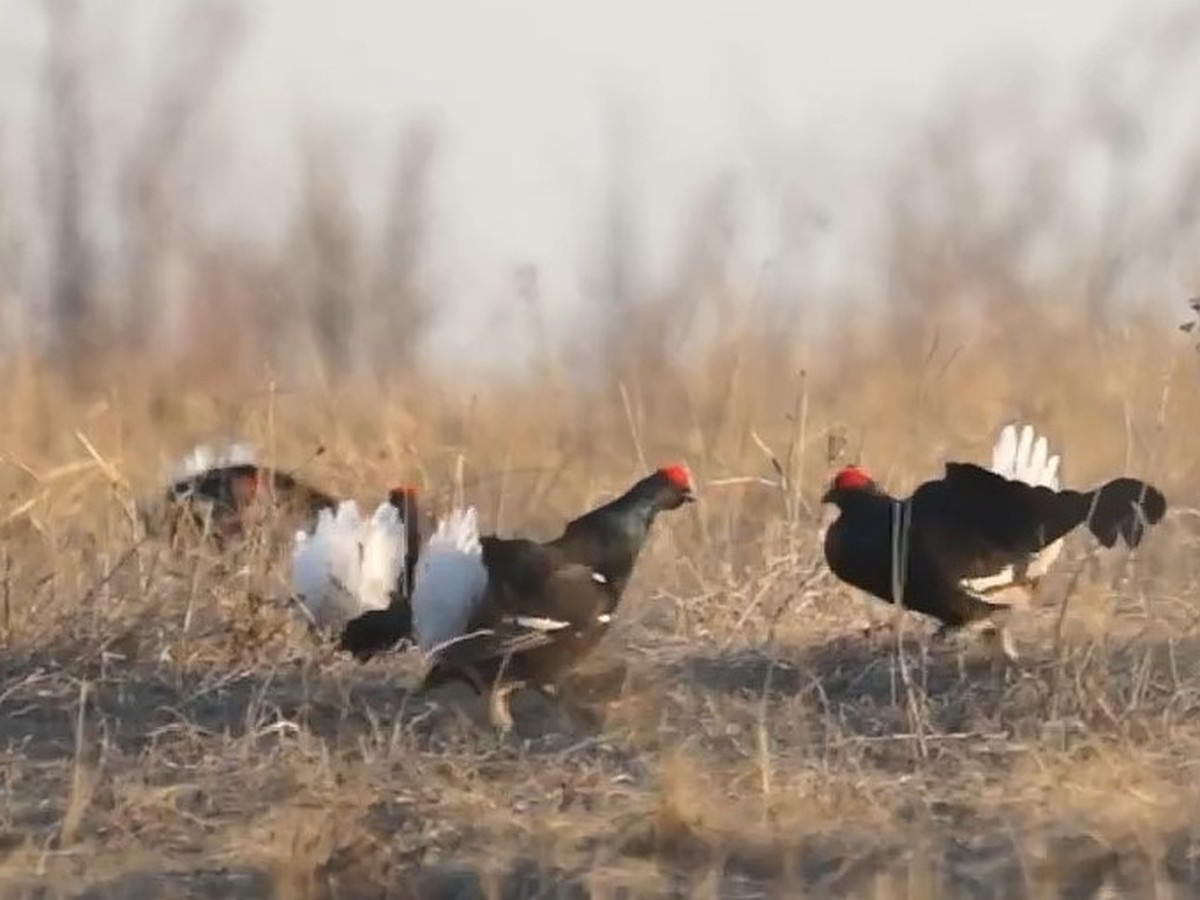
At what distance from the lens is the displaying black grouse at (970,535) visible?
20.0 ft

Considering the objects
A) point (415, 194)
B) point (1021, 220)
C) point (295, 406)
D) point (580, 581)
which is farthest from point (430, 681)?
point (415, 194)

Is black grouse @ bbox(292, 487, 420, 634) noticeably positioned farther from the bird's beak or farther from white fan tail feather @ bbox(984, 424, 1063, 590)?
white fan tail feather @ bbox(984, 424, 1063, 590)

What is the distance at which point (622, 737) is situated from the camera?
5531mm

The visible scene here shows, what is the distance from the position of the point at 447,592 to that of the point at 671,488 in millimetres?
885

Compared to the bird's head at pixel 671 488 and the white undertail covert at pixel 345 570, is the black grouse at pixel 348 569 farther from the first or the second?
the bird's head at pixel 671 488

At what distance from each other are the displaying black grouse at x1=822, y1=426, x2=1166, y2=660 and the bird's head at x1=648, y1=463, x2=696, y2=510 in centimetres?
35

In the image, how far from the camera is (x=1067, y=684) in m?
5.58

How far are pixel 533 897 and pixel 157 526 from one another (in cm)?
271

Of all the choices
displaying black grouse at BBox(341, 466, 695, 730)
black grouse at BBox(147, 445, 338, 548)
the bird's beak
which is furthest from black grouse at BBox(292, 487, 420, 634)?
the bird's beak

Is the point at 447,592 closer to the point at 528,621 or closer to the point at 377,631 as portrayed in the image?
the point at 528,621

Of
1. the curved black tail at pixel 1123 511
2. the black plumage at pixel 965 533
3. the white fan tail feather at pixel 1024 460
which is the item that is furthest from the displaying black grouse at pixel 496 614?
the white fan tail feather at pixel 1024 460

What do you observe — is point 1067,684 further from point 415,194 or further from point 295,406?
point 415,194

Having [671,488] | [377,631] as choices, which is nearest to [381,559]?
[377,631]

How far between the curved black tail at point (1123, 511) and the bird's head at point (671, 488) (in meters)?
0.92
